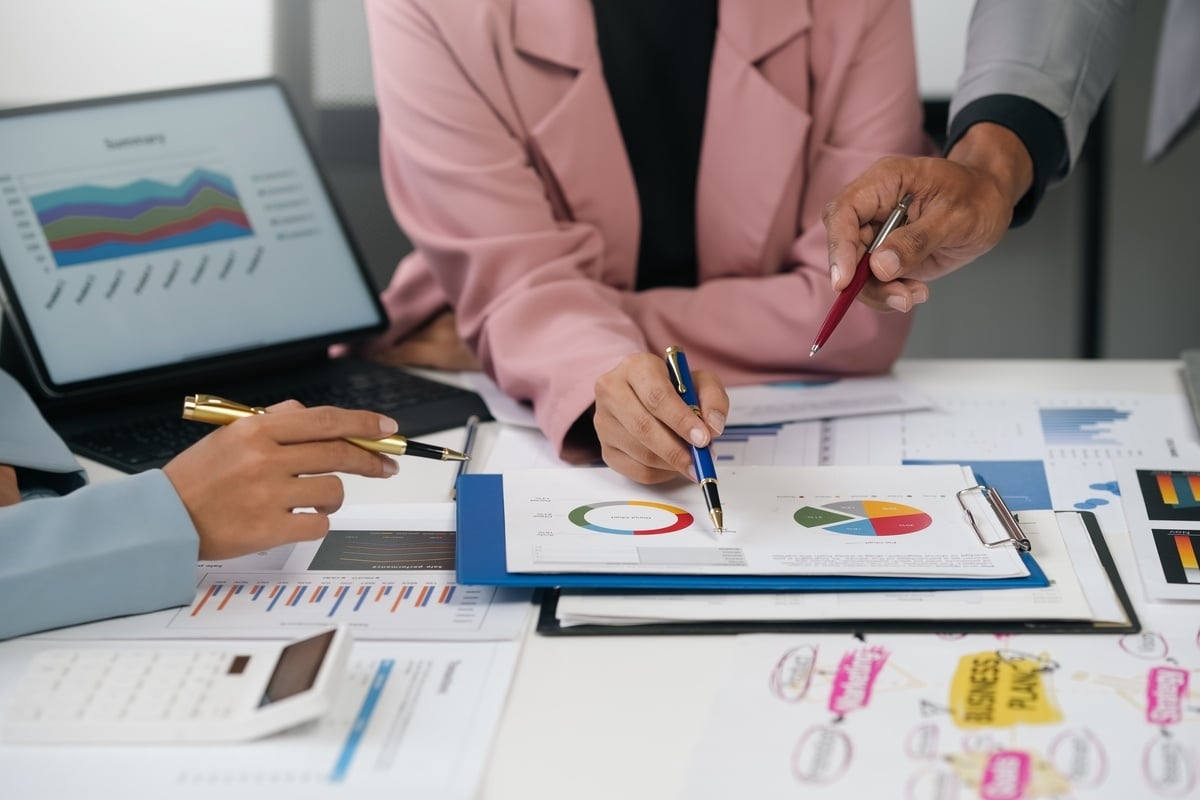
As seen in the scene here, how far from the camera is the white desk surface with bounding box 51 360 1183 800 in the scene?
542 millimetres

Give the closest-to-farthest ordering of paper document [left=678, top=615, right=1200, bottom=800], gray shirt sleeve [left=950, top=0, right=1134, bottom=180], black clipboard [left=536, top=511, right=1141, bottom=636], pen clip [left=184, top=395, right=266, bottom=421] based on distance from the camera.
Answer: paper document [left=678, top=615, right=1200, bottom=800], black clipboard [left=536, top=511, right=1141, bottom=636], pen clip [left=184, top=395, right=266, bottom=421], gray shirt sleeve [left=950, top=0, right=1134, bottom=180]

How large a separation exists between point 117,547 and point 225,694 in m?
0.16

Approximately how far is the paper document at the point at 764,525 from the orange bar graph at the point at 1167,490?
13 centimetres

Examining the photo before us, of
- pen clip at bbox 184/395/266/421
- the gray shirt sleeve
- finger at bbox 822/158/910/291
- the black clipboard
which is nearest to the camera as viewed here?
the black clipboard

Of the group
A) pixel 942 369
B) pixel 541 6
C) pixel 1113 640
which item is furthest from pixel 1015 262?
pixel 1113 640

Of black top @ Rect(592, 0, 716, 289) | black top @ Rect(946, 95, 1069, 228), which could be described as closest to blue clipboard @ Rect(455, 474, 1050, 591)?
black top @ Rect(946, 95, 1069, 228)

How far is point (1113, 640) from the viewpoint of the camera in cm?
64

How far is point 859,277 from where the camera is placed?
863 millimetres

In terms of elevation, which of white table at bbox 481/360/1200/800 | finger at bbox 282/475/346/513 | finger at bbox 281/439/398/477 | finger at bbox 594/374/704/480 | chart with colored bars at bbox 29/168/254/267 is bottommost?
white table at bbox 481/360/1200/800

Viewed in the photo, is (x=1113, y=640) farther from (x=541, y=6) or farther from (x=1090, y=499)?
(x=541, y=6)

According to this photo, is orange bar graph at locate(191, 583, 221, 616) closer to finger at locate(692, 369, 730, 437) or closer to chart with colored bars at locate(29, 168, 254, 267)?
finger at locate(692, 369, 730, 437)

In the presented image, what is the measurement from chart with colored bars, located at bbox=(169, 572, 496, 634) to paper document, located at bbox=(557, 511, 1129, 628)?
0.07 meters

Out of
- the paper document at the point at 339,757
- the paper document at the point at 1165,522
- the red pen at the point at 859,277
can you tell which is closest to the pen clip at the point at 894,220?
the red pen at the point at 859,277

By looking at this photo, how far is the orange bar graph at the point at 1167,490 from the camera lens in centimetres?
80
